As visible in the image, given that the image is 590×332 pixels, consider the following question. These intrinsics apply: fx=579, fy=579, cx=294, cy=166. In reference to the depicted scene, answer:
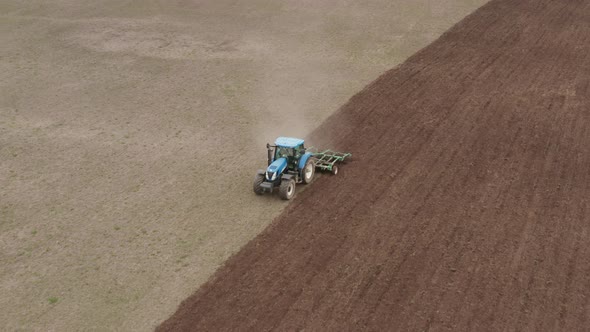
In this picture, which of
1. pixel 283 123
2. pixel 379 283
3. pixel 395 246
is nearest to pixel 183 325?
pixel 379 283

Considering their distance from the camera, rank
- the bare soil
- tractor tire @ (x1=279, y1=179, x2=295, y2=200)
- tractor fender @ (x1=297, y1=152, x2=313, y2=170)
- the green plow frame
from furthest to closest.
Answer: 1. the green plow frame
2. tractor fender @ (x1=297, y1=152, x2=313, y2=170)
3. tractor tire @ (x1=279, y1=179, x2=295, y2=200)
4. the bare soil

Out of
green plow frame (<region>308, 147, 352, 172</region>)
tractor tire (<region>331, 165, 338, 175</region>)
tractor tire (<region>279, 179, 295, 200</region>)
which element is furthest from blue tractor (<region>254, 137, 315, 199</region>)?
tractor tire (<region>331, 165, 338, 175</region>)

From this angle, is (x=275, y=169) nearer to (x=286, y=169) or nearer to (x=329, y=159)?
(x=286, y=169)

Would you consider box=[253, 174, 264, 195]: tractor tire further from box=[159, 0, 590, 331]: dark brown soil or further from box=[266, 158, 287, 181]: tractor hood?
box=[159, 0, 590, 331]: dark brown soil

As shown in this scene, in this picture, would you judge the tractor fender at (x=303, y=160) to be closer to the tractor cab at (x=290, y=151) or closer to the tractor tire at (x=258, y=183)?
the tractor cab at (x=290, y=151)

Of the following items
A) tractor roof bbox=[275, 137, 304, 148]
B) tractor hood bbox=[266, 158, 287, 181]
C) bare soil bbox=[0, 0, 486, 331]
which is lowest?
bare soil bbox=[0, 0, 486, 331]

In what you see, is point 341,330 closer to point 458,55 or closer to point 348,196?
point 348,196
